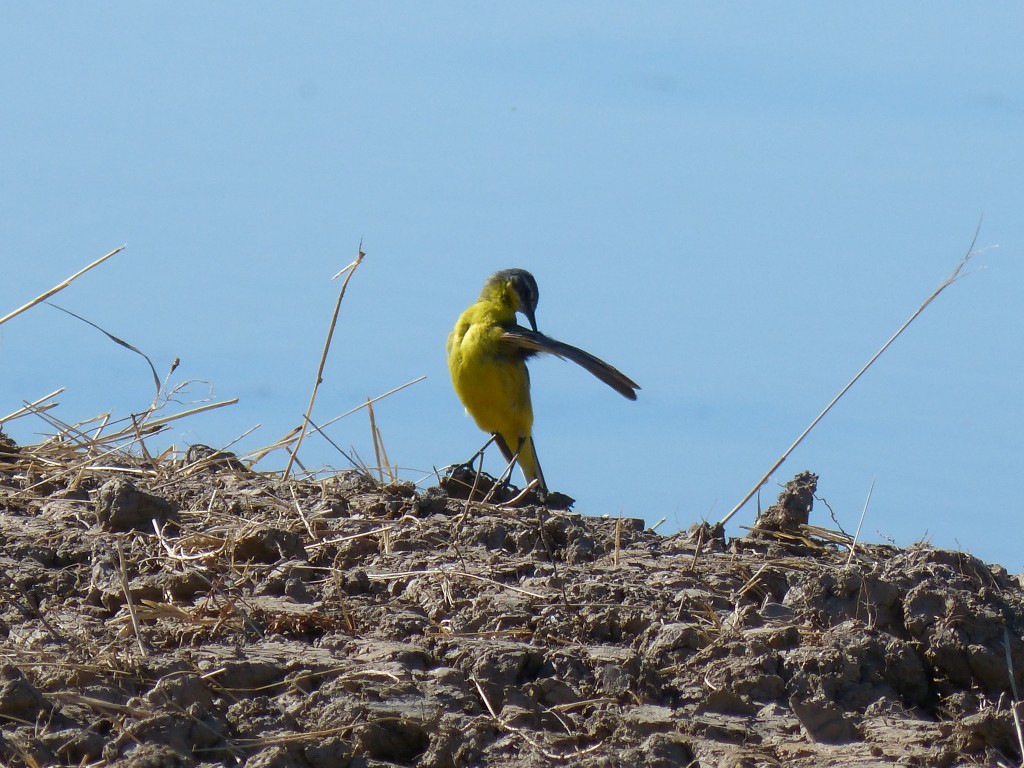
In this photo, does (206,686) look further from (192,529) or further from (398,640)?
(192,529)

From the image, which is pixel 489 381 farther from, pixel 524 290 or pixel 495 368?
pixel 524 290

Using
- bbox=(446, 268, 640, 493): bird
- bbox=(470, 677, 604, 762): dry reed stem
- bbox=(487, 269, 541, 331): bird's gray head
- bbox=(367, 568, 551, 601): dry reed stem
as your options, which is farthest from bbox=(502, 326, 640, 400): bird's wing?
bbox=(470, 677, 604, 762): dry reed stem

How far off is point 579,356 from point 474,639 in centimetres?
319

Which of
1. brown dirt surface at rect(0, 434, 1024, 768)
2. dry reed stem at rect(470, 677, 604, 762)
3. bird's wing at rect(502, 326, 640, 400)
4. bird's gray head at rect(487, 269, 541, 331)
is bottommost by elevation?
dry reed stem at rect(470, 677, 604, 762)

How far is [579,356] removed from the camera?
7.70 metres

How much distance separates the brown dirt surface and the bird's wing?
1459 mm

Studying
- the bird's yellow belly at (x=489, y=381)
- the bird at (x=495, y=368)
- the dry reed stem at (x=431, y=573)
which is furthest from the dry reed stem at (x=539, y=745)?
the bird's yellow belly at (x=489, y=381)

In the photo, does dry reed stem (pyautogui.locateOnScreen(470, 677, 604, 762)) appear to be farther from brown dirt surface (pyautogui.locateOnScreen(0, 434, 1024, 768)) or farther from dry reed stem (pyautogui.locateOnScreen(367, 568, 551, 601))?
dry reed stem (pyautogui.locateOnScreen(367, 568, 551, 601))

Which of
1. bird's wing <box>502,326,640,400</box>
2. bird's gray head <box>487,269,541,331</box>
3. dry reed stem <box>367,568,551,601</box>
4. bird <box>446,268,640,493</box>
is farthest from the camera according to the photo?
bird's gray head <box>487,269,541,331</box>

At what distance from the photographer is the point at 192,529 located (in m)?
5.69

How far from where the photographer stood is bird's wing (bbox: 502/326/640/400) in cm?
739

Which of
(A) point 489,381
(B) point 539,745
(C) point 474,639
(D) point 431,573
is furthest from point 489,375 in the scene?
(B) point 539,745

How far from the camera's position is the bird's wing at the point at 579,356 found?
7395 mm

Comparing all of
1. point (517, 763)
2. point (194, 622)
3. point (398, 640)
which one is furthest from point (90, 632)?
point (517, 763)
